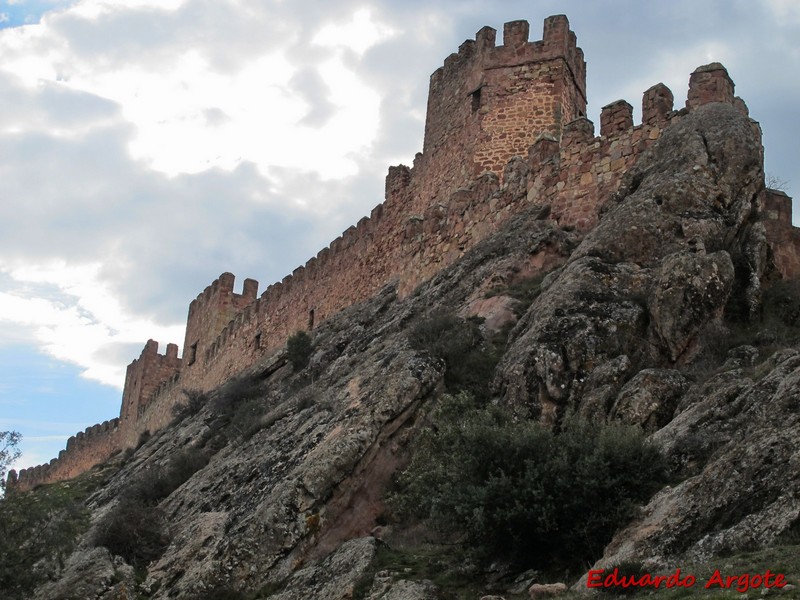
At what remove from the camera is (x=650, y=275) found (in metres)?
13.1

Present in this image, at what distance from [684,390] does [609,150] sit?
7.73 m

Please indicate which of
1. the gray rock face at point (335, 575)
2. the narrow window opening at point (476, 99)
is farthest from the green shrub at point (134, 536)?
the narrow window opening at point (476, 99)

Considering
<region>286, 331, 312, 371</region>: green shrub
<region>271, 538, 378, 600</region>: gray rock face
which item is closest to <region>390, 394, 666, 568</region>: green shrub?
<region>271, 538, 378, 600</region>: gray rock face

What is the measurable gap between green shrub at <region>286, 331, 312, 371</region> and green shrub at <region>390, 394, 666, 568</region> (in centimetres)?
1203

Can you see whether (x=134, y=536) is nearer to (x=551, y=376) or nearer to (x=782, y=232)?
(x=551, y=376)

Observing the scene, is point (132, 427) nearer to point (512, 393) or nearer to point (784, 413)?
point (512, 393)

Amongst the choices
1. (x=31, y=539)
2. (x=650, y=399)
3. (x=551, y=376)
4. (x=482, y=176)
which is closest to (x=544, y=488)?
(x=650, y=399)

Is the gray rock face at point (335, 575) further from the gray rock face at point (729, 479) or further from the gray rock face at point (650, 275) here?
the gray rock face at point (729, 479)

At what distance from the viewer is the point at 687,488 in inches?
326

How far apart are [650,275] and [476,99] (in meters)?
12.5

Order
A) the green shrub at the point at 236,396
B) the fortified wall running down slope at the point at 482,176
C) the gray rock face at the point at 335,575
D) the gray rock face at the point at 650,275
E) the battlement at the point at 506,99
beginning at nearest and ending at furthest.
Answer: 1. the gray rock face at the point at 335,575
2. the gray rock face at the point at 650,275
3. the fortified wall running down slope at the point at 482,176
4. the green shrub at the point at 236,396
5. the battlement at the point at 506,99

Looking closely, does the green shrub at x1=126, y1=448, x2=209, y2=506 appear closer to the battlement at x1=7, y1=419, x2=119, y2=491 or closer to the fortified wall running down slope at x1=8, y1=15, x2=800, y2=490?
the fortified wall running down slope at x1=8, y1=15, x2=800, y2=490

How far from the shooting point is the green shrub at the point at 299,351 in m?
22.0

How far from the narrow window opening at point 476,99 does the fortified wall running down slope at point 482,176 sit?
0.11 feet
